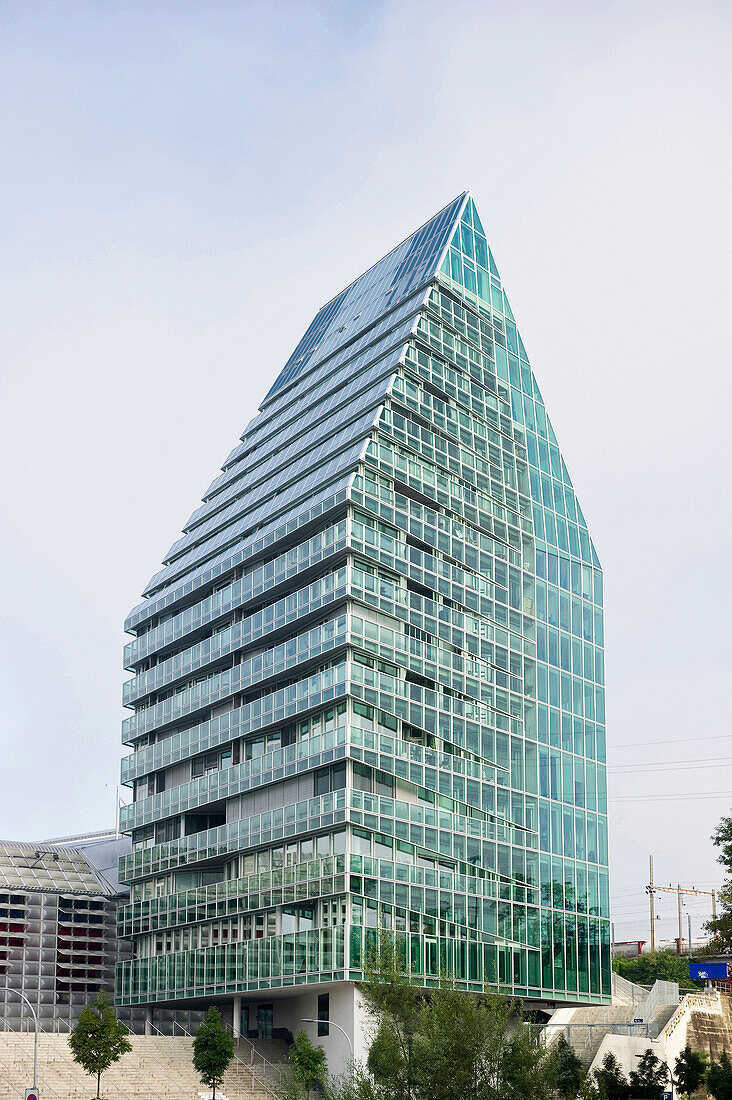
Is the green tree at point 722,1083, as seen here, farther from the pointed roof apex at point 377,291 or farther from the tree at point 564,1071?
the pointed roof apex at point 377,291

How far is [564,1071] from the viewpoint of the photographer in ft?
215

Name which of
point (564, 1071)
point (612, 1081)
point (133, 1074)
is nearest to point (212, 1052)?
point (133, 1074)

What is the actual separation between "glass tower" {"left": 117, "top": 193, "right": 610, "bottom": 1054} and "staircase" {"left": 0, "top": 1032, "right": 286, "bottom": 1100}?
4.43 meters

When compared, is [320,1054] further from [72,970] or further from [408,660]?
[72,970]

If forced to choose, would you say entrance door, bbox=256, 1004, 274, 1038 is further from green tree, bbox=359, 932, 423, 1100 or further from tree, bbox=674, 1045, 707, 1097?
green tree, bbox=359, 932, 423, 1100

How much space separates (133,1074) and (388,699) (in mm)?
27195

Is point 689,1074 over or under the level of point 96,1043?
under

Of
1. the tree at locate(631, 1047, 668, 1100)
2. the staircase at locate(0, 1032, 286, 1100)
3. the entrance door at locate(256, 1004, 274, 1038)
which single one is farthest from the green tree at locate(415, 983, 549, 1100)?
the entrance door at locate(256, 1004, 274, 1038)

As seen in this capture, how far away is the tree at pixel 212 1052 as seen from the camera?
7388 cm

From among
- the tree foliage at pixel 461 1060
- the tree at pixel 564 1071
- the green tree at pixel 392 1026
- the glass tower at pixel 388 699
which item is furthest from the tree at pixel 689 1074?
the tree foliage at pixel 461 1060

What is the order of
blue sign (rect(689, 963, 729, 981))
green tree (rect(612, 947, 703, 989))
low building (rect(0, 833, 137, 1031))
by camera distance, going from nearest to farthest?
1. low building (rect(0, 833, 137, 1031))
2. blue sign (rect(689, 963, 729, 981))
3. green tree (rect(612, 947, 703, 989))

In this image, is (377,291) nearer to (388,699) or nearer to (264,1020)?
(388,699)

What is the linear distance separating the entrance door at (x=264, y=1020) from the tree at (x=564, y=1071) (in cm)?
1991

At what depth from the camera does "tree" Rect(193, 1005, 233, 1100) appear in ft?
242
